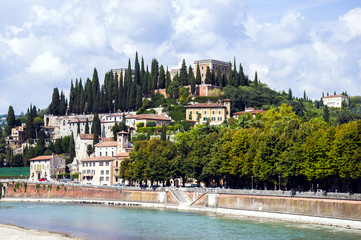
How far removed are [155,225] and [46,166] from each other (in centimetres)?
6405

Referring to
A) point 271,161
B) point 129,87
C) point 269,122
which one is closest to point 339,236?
point 271,161

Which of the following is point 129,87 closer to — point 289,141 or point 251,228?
point 289,141

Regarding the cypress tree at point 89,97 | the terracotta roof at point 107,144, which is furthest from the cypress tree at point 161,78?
the terracotta roof at point 107,144

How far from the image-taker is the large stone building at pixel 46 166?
119625 millimetres

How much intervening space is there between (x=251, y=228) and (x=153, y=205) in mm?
28209

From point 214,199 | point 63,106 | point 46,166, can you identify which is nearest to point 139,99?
point 63,106

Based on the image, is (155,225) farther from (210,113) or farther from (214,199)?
(210,113)

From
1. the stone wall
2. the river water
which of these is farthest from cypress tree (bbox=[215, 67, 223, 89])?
the river water

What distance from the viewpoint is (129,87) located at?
141125mm

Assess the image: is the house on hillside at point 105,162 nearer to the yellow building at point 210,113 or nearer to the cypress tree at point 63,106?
the yellow building at point 210,113

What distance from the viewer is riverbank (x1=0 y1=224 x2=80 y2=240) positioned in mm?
51612

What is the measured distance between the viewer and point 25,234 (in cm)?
5388

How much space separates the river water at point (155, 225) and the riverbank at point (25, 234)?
2.08 metres

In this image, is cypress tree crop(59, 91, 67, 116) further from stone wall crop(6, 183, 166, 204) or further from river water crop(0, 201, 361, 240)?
river water crop(0, 201, 361, 240)
